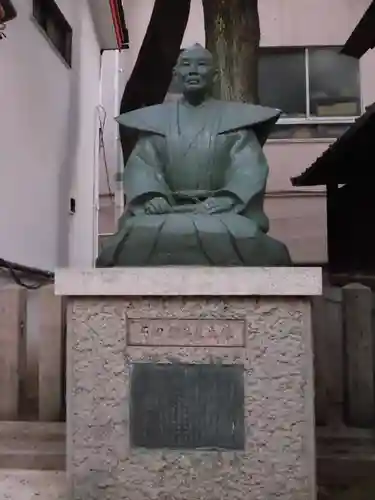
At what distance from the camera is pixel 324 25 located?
39.0 ft

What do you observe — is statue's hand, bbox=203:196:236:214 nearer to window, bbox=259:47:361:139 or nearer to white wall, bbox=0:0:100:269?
white wall, bbox=0:0:100:269

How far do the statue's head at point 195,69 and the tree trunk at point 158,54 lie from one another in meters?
5.61

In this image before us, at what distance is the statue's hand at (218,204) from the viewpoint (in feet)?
10.4

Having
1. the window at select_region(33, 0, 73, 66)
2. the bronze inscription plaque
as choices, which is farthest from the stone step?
the window at select_region(33, 0, 73, 66)

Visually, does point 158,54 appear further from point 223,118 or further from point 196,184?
point 196,184

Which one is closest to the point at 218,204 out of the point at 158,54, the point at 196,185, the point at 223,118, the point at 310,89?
the point at 196,185

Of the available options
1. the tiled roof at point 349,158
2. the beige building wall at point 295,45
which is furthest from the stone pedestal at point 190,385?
the beige building wall at point 295,45

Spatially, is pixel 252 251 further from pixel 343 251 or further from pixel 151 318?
pixel 343 251

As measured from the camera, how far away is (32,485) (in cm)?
331

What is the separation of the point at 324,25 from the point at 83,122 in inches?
195

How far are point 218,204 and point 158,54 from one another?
6.43 metres

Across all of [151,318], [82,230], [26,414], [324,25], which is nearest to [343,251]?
[82,230]

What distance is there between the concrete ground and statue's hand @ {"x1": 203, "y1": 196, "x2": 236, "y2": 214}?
1571 millimetres

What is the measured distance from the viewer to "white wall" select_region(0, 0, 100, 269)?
6.82 m
